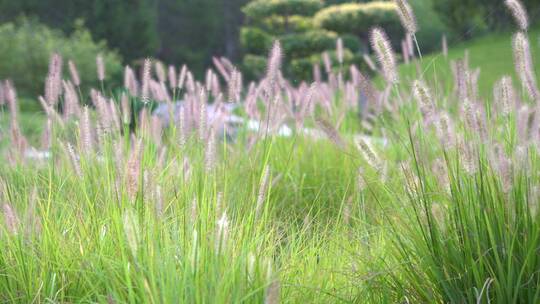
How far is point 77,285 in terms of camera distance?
8.16 feet

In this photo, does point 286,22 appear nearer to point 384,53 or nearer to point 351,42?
point 351,42

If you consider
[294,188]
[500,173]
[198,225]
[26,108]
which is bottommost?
[26,108]

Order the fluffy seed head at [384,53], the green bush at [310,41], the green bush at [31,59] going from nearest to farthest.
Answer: the fluffy seed head at [384,53] → the green bush at [31,59] → the green bush at [310,41]

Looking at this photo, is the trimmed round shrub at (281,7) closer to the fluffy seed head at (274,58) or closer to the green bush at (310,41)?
the green bush at (310,41)

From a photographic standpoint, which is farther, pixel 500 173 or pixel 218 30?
Answer: pixel 218 30

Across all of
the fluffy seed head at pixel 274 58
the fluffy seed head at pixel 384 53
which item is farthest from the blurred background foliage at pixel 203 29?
the fluffy seed head at pixel 384 53

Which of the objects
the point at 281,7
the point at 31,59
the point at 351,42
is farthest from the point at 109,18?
the point at 31,59

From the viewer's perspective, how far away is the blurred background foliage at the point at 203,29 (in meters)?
16.2

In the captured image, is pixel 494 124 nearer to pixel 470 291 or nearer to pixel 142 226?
pixel 470 291

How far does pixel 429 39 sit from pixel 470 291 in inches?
1208

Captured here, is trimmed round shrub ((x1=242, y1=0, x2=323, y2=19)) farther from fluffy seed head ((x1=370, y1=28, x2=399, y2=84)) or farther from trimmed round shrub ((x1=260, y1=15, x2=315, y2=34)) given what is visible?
fluffy seed head ((x1=370, y1=28, x2=399, y2=84))

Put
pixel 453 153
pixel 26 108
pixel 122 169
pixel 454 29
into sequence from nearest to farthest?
pixel 122 169, pixel 453 153, pixel 26 108, pixel 454 29

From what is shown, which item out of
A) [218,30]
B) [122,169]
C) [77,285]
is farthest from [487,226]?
[218,30]

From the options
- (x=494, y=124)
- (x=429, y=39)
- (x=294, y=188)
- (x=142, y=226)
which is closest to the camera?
(x=142, y=226)
